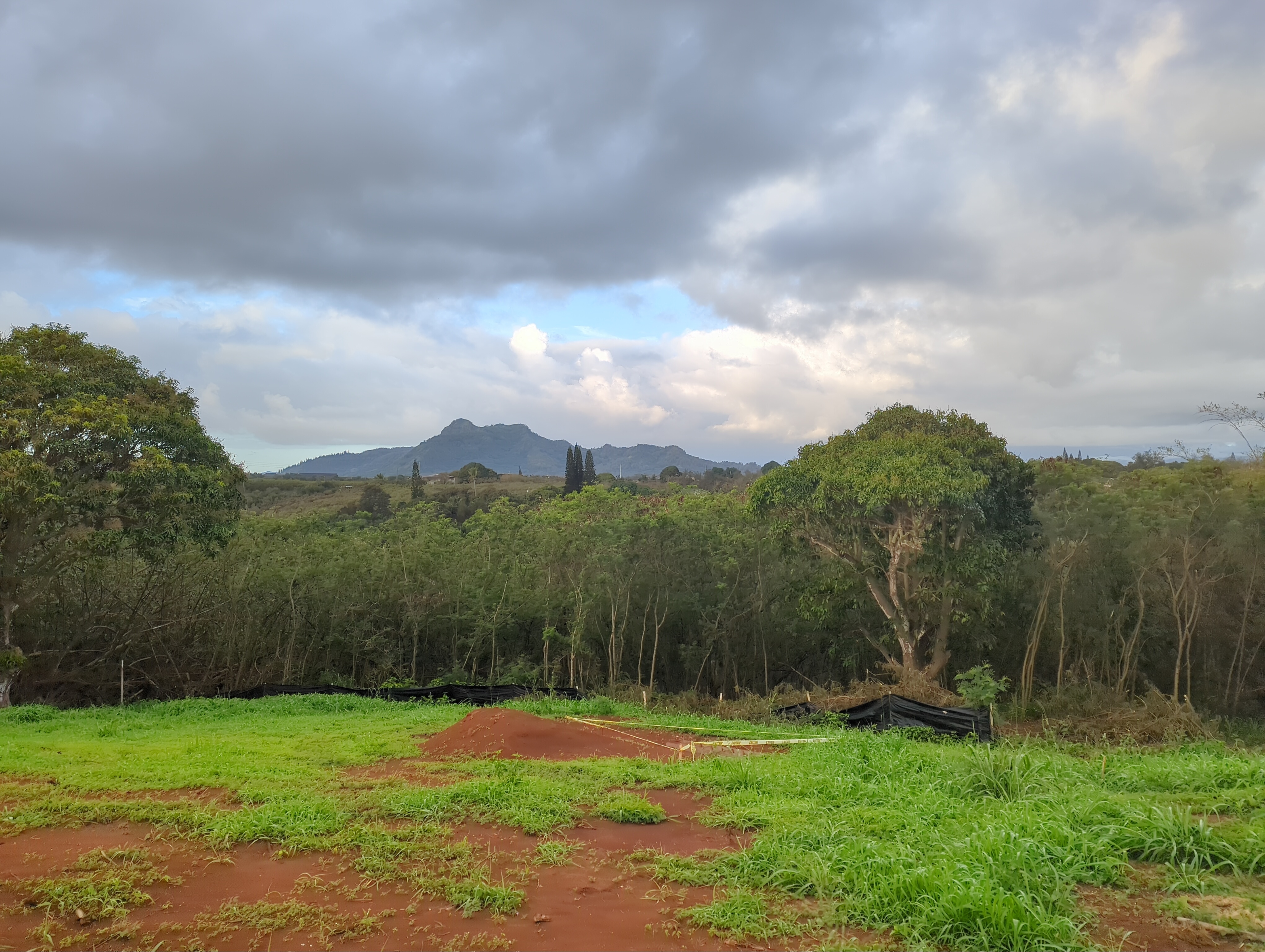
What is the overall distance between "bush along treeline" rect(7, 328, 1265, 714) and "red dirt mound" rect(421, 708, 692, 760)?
702 centimetres

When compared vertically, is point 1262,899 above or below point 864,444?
below

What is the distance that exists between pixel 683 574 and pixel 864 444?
21.0 ft

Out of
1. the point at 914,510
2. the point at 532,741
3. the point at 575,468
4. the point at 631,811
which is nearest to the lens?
the point at 631,811

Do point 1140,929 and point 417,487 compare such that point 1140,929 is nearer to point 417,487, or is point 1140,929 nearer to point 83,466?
point 83,466

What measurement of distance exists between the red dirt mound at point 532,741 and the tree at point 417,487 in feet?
118

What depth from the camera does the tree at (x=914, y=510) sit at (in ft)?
48.8

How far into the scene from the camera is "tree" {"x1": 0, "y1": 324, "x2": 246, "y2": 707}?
1200 centimetres

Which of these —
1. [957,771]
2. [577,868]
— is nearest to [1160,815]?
[957,771]

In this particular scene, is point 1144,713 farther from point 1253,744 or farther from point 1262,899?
point 1262,899

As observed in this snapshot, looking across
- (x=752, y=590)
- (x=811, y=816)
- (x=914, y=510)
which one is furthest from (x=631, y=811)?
(x=752, y=590)

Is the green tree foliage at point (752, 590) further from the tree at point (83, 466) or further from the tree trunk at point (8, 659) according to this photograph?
the tree trunk at point (8, 659)

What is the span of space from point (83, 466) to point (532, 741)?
32.3 ft

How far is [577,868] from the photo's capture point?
15.7 ft

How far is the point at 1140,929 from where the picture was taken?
3635 millimetres
